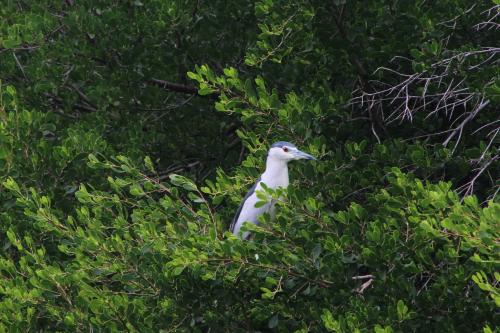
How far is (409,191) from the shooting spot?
545cm

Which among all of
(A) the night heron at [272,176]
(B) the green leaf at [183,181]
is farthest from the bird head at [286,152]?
(B) the green leaf at [183,181]

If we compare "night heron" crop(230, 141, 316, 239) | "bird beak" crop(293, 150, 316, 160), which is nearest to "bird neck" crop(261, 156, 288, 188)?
"night heron" crop(230, 141, 316, 239)

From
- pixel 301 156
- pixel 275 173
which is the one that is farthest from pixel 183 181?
pixel 275 173

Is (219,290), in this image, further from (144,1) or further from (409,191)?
(144,1)

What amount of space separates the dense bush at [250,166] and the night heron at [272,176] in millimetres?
82

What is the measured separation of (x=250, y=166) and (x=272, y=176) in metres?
0.40

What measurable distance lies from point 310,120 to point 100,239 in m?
1.47

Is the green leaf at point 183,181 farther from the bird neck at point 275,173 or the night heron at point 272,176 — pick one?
the bird neck at point 275,173

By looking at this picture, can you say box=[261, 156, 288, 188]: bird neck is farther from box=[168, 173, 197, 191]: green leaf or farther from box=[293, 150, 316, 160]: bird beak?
box=[168, 173, 197, 191]: green leaf

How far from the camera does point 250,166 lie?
650 centimetres

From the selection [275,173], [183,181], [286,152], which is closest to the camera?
Result: [183,181]

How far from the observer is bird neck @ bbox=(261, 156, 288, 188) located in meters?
6.70

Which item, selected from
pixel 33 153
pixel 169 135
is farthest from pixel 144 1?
pixel 33 153

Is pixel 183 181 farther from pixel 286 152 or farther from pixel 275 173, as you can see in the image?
pixel 275 173
